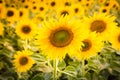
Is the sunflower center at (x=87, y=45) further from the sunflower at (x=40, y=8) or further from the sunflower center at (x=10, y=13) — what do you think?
the sunflower at (x=40, y=8)

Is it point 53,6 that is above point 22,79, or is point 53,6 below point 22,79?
above

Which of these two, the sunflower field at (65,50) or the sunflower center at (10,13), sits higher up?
the sunflower center at (10,13)

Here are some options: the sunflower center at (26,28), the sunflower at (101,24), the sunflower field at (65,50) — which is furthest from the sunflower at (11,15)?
the sunflower at (101,24)

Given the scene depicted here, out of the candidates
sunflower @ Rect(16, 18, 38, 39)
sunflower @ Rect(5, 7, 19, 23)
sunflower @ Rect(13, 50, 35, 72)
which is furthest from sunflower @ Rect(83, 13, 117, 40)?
sunflower @ Rect(5, 7, 19, 23)

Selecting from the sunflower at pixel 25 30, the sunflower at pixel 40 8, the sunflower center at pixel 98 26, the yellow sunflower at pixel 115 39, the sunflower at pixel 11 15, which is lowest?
the yellow sunflower at pixel 115 39

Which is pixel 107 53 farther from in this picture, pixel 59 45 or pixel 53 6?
pixel 53 6

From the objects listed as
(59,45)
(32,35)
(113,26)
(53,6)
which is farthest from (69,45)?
(53,6)

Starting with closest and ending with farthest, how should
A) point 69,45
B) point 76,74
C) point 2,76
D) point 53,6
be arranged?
point 69,45 < point 76,74 < point 2,76 < point 53,6

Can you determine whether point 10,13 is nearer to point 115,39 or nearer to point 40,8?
point 40,8
